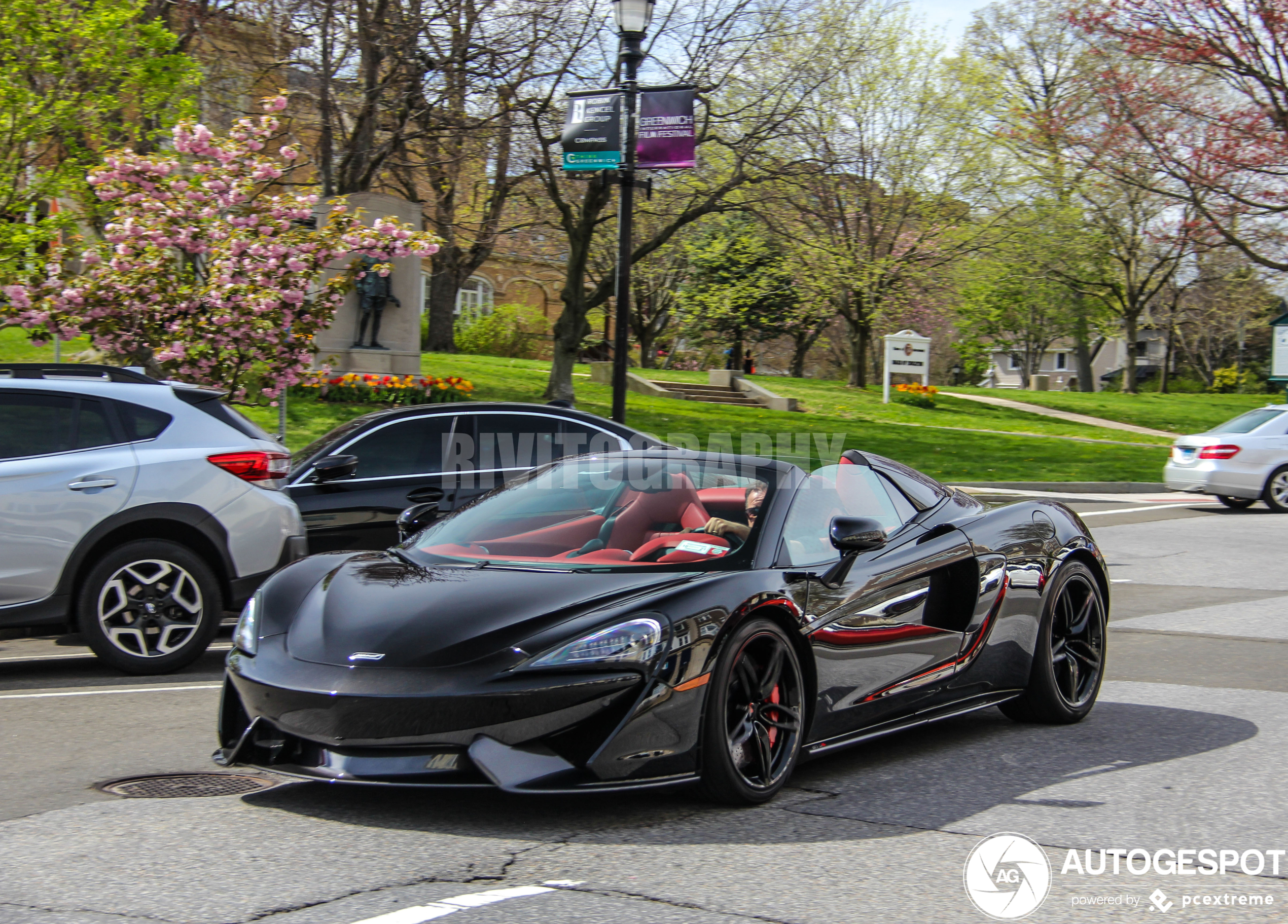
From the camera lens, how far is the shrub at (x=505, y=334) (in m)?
40.7

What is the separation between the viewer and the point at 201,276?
45.2ft

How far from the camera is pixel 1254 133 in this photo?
30031mm

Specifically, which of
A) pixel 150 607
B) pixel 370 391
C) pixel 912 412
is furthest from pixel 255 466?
pixel 912 412

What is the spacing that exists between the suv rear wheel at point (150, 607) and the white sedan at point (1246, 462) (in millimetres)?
15011

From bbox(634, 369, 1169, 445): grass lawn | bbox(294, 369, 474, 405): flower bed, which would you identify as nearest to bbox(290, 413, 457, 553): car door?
bbox(294, 369, 474, 405): flower bed

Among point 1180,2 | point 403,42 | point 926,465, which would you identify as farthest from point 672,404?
point 1180,2

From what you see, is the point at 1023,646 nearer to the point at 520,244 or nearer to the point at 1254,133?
the point at 1254,133

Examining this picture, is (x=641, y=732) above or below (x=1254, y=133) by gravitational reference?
below

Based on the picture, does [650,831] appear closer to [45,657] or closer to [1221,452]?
[45,657]

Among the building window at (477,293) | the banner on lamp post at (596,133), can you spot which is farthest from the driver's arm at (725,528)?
the building window at (477,293)

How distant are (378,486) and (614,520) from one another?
14.0 ft

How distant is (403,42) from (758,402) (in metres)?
15.5

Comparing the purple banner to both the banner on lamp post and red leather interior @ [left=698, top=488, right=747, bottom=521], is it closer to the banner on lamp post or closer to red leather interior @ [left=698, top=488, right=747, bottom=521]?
the banner on lamp post

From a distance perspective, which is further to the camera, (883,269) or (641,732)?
(883,269)
